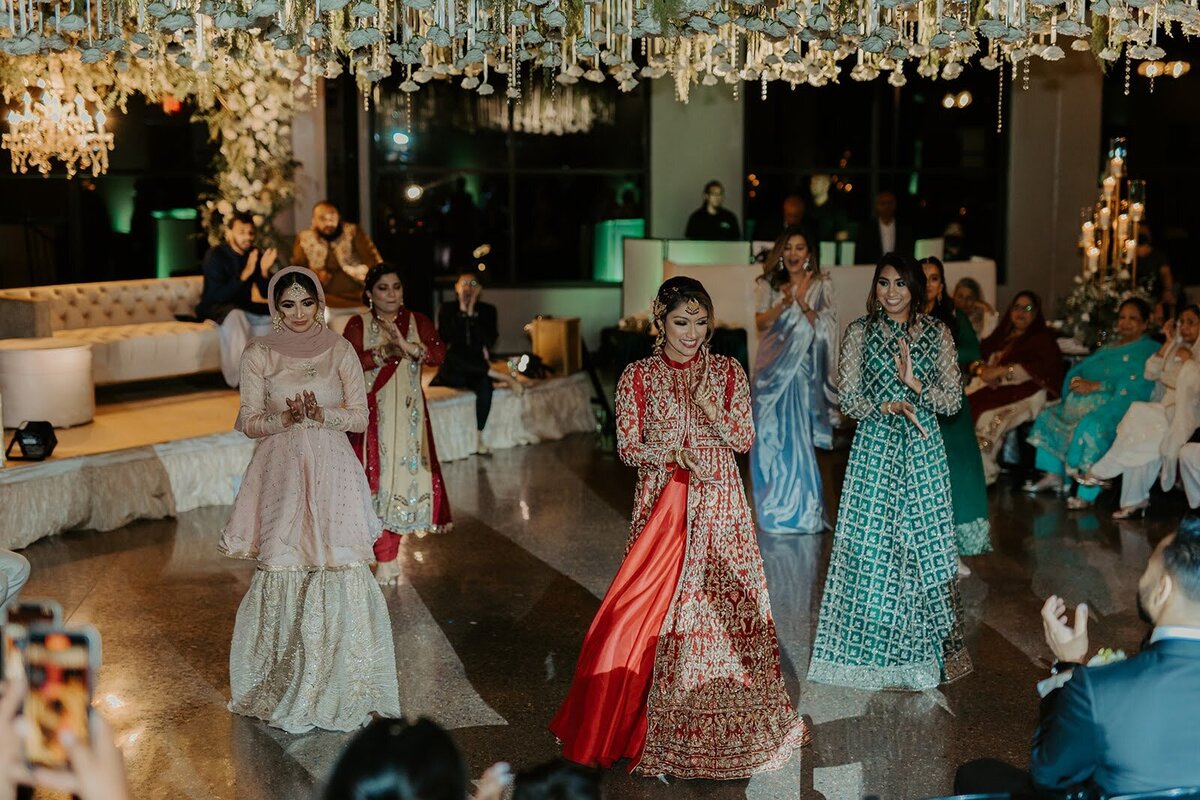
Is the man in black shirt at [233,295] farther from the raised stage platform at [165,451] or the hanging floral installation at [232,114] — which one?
the hanging floral installation at [232,114]

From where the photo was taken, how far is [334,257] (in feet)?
39.3

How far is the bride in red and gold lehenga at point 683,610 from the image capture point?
452 cm

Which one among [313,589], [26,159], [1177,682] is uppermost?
[26,159]

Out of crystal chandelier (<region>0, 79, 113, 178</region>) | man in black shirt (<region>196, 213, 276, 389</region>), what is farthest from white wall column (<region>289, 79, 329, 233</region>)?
crystal chandelier (<region>0, 79, 113, 178</region>)

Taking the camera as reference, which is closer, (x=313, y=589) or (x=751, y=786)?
(x=751, y=786)

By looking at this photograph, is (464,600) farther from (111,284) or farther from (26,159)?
(26,159)

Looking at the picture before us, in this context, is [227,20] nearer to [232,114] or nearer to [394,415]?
[394,415]

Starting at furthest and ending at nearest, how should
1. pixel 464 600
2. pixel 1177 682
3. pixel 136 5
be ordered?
pixel 464 600
pixel 136 5
pixel 1177 682

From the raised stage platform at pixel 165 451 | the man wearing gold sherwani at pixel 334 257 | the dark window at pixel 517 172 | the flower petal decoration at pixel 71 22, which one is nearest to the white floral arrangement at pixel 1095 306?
the raised stage platform at pixel 165 451

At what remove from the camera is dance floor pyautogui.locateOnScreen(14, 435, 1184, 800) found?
15.4ft

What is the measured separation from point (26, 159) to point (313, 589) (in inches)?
338

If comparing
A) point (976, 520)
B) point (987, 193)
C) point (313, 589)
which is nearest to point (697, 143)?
point (987, 193)

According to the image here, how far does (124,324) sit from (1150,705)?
1040 centimetres

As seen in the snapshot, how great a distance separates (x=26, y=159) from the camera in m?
12.4
